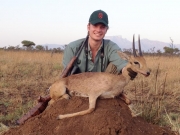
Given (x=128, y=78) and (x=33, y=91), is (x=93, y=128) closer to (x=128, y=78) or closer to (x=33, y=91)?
(x=128, y=78)

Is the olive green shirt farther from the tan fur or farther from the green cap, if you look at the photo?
the tan fur

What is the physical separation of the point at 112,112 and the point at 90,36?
280cm

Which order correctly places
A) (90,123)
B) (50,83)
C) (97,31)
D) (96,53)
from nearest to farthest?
(90,123) → (97,31) → (96,53) → (50,83)

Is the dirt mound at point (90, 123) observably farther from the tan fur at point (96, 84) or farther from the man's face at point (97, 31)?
the man's face at point (97, 31)

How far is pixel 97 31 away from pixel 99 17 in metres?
0.35

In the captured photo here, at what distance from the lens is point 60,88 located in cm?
547

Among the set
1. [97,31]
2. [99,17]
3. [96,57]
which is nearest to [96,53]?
[96,57]

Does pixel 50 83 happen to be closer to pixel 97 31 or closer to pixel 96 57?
pixel 96 57

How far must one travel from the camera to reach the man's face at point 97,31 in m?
6.45

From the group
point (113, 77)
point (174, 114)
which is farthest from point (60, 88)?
point (174, 114)

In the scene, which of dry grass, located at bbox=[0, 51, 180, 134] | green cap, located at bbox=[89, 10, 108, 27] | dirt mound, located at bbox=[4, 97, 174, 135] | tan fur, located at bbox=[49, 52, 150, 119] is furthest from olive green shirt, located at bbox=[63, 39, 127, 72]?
dirt mound, located at bbox=[4, 97, 174, 135]

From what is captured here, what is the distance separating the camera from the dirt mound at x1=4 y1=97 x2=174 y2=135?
414cm

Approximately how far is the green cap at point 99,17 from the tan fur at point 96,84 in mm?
1341

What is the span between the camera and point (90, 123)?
13.8 ft
